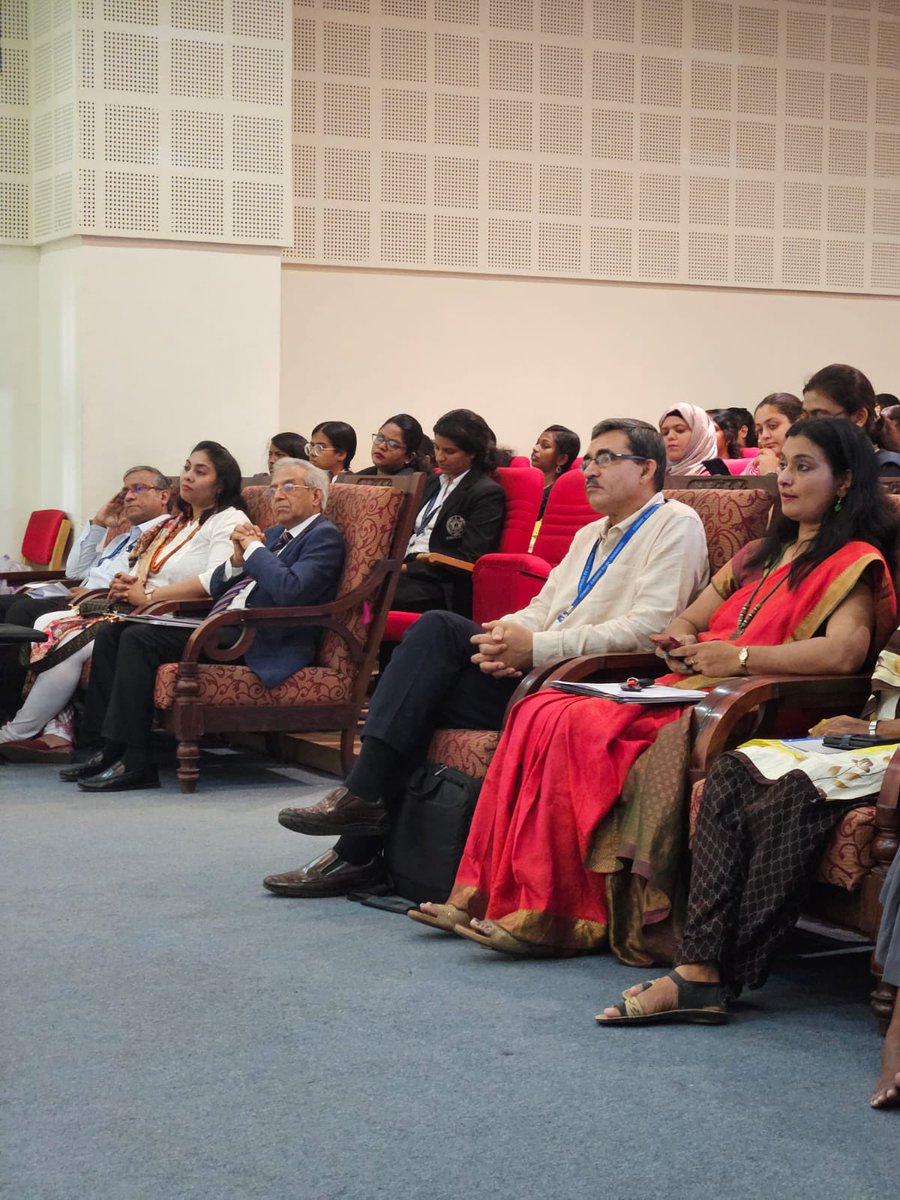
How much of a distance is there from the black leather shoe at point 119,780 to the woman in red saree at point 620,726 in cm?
211

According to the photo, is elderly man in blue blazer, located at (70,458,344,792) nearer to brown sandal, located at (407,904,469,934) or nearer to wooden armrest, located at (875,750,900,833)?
brown sandal, located at (407,904,469,934)

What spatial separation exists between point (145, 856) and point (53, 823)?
22.7 inches

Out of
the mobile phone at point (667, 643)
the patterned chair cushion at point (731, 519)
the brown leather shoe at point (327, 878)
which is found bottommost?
the brown leather shoe at point (327, 878)

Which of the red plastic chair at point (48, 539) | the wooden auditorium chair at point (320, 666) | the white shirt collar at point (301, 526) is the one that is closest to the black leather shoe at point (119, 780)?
the wooden auditorium chair at point (320, 666)

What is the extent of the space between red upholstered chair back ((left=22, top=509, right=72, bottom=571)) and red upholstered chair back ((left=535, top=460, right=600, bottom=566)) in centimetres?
290

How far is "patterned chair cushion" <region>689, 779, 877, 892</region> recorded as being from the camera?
2.66 m

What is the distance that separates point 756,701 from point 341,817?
1.02 metres

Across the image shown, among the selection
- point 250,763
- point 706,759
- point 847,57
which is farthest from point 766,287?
point 706,759

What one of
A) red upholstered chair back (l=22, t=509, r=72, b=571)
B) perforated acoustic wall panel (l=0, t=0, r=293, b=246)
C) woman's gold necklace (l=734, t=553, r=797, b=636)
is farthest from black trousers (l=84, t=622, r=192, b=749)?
perforated acoustic wall panel (l=0, t=0, r=293, b=246)

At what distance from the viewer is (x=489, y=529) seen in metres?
6.07

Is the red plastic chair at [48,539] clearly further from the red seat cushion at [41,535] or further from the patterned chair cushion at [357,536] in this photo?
the patterned chair cushion at [357,536]

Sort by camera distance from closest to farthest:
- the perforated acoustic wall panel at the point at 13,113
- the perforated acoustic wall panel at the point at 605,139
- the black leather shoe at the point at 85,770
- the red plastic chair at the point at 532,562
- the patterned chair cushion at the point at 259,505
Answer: the black leather shoe at the point at 85,770 < the red plastic chair at the point at 532,562 < the patterned chair cushion at the point at 259,505 < the perforated acoustic wall panel at the point at 13,113 < the perforated acoustic wall panel at the point at 605,139

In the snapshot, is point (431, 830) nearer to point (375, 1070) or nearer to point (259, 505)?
point (375, 1070)

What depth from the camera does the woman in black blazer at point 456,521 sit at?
6043 millimetres
